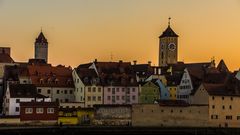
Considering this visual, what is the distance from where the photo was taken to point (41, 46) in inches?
5118

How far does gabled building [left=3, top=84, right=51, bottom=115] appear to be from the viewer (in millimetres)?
75250

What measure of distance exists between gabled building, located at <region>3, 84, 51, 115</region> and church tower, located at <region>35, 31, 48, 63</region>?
51287mm

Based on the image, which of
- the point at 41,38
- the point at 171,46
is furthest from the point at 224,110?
the point at 171,46

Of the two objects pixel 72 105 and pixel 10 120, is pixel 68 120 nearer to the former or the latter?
pixel 10 120

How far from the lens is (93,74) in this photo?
87062 mm

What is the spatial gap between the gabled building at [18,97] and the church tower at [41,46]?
168ft

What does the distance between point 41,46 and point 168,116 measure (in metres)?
59.6

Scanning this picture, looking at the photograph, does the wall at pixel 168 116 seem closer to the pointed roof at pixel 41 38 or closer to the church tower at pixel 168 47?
the pointed roof at pixel 41 38

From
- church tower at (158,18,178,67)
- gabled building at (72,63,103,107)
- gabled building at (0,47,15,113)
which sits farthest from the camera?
church tower at (158,18,178,67)

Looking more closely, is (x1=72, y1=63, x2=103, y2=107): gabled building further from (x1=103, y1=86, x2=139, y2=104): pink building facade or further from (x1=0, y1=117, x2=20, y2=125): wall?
(x1=0, y1=117, x2=20, y2=125): wall

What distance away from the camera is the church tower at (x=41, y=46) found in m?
129

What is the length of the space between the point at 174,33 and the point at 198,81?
51.9 m

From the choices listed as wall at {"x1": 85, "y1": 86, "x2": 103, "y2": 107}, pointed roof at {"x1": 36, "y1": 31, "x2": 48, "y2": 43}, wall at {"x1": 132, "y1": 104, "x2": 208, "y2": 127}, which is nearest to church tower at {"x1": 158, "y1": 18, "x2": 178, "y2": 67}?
pointed roof at {"x1": 36, "y1": 31, "x2": 48, "y2": 43}

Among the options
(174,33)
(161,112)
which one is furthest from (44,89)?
(174,33)
